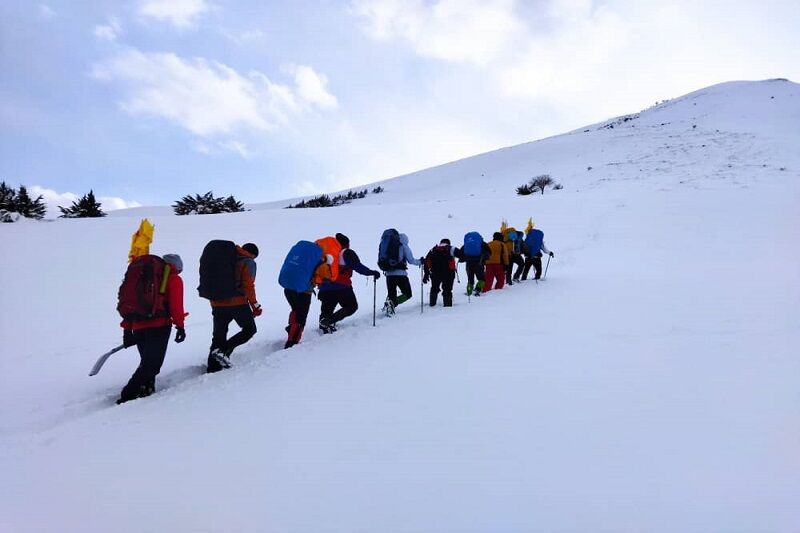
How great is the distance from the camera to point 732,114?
138 ft

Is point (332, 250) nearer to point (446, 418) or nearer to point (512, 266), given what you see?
point (446, 418)

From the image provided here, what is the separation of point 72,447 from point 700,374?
4907 millimetres

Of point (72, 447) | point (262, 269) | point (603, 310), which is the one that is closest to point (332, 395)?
point (72, 447)

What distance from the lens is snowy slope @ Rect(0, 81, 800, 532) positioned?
86.0 inches

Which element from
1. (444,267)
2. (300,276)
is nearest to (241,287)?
(300,276)

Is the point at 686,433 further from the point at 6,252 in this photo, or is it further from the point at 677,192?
the point at 677,192

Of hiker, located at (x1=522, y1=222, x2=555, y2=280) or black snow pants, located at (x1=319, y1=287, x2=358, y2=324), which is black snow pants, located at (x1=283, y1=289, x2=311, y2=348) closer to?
black snow pants, located at (x1=319, y1=287, x2=358, y2=324)

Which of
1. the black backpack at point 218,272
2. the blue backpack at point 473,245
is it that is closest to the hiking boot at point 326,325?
the black backpack at point 218,272

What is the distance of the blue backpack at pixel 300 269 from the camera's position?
19.0ft

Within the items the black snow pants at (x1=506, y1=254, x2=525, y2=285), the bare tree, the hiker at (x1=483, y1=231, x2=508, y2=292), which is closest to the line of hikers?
the hiker at (x1=483, y1=231, x2=508, y2=292)

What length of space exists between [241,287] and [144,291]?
1.03 m

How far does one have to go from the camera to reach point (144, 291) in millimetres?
4473

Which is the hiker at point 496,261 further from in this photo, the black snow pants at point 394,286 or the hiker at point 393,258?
the black snow pants at point 394,286

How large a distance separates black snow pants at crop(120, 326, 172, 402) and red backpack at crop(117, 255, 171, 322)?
18 cm
